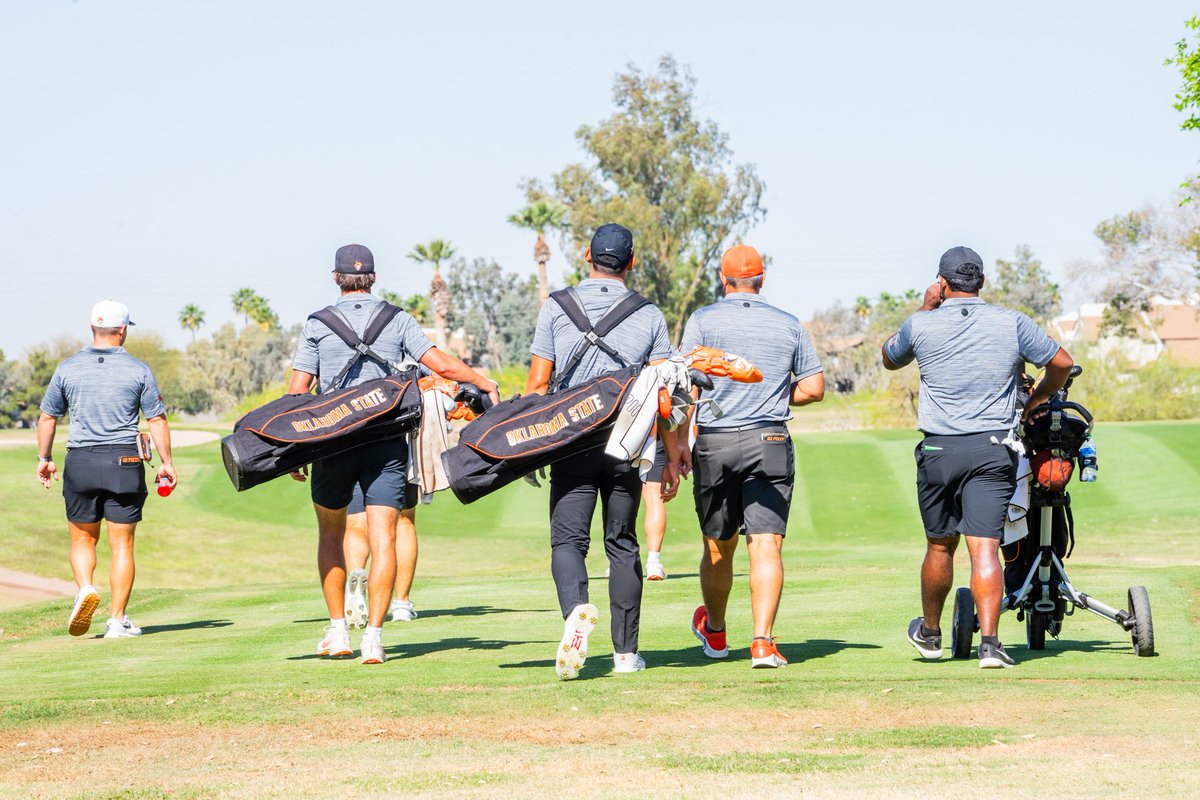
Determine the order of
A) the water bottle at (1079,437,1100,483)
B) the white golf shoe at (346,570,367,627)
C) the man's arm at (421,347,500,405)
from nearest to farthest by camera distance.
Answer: the water bottle at (1079,437,1100,483) < the man's arm at (421,347,500,405) < the white golf shoe at (346,570,367,627)

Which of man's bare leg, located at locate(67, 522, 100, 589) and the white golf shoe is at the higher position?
man's bare leg, located at locate(67, 522, 100, 589)

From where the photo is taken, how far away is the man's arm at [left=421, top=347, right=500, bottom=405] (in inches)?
304

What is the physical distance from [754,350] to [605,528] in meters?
1.11

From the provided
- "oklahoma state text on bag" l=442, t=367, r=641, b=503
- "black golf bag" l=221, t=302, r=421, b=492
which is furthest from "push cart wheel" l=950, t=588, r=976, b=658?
"black golf bag" l=221, t=302, r=421, b=492

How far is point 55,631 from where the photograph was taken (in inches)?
439

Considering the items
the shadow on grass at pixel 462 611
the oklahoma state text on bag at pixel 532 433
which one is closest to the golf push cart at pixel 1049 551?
the oklahoma state text on bag at pixel 532 433

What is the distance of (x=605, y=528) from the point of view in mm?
7238

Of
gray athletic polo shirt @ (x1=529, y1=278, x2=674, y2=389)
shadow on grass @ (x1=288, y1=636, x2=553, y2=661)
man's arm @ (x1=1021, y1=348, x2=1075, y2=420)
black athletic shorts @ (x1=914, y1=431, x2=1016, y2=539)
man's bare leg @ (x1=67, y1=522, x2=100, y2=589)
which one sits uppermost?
gray athletic polo shirt @ (x1=529, y1=278, x2=674, y2=389)

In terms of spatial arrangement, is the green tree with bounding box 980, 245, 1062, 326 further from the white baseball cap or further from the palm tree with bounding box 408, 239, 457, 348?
the white baseball cap

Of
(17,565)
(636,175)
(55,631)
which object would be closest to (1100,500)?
(17,565)

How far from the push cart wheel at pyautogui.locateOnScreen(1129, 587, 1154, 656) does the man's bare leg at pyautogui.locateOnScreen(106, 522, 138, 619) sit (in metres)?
6.33

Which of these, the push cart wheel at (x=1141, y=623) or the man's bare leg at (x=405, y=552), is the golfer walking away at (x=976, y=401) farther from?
the man's bare leg at (x=405, y=552)

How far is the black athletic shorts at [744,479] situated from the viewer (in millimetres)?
7293

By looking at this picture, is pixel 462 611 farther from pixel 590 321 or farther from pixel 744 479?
pixel 590 321
